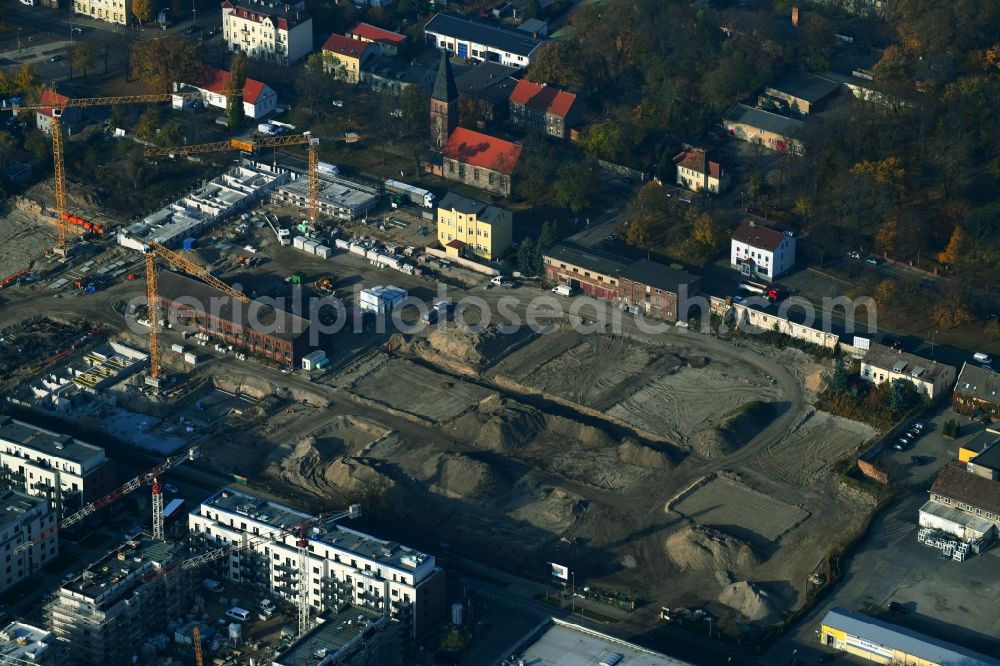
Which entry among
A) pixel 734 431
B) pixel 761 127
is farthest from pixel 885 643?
pixel 761 127

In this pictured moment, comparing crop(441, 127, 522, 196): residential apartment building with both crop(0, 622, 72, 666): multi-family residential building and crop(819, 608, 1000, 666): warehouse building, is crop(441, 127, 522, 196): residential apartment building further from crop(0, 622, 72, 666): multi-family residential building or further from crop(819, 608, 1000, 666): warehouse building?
crop(0, 622, 72, 666): multi-family residential building

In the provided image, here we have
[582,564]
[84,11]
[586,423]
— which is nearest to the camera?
[582,564]

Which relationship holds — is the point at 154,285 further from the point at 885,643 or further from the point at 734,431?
the point at 885,643

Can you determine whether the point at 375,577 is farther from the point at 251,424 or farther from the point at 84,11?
the point at 84,11

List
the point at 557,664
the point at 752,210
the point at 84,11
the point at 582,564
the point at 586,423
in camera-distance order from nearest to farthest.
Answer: the point at 557,664, the point at 582,564, the point at 586,423, the point at 752,210, the point at 84,11

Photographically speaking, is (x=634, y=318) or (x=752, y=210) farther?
(x=752, y=210)

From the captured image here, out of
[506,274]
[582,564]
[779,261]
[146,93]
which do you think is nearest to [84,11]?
[146,93]
